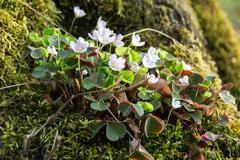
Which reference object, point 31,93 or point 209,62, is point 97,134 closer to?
point 31,93

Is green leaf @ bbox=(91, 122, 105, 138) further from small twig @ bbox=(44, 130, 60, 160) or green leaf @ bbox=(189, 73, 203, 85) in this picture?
green leaf @ bbox=(189, 73, 203, 85)

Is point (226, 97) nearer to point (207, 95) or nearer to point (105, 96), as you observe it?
point (207, 95)

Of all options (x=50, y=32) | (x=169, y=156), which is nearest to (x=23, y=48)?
(x=50, y=32)

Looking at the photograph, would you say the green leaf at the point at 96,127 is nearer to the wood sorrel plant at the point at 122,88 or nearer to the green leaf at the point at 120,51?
the wood sorrel plant at the point at 122,88

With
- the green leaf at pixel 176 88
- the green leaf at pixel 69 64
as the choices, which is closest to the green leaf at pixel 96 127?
the green leaf at pixel 69 64

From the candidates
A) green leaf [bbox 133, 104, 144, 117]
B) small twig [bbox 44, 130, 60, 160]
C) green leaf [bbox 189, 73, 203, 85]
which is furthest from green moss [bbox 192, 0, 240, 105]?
small twig [bbox 44, 130, 60, 160]

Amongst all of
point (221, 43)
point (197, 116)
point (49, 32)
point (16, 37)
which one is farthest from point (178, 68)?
point (221, 43)

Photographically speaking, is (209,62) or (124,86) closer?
(124,86)
